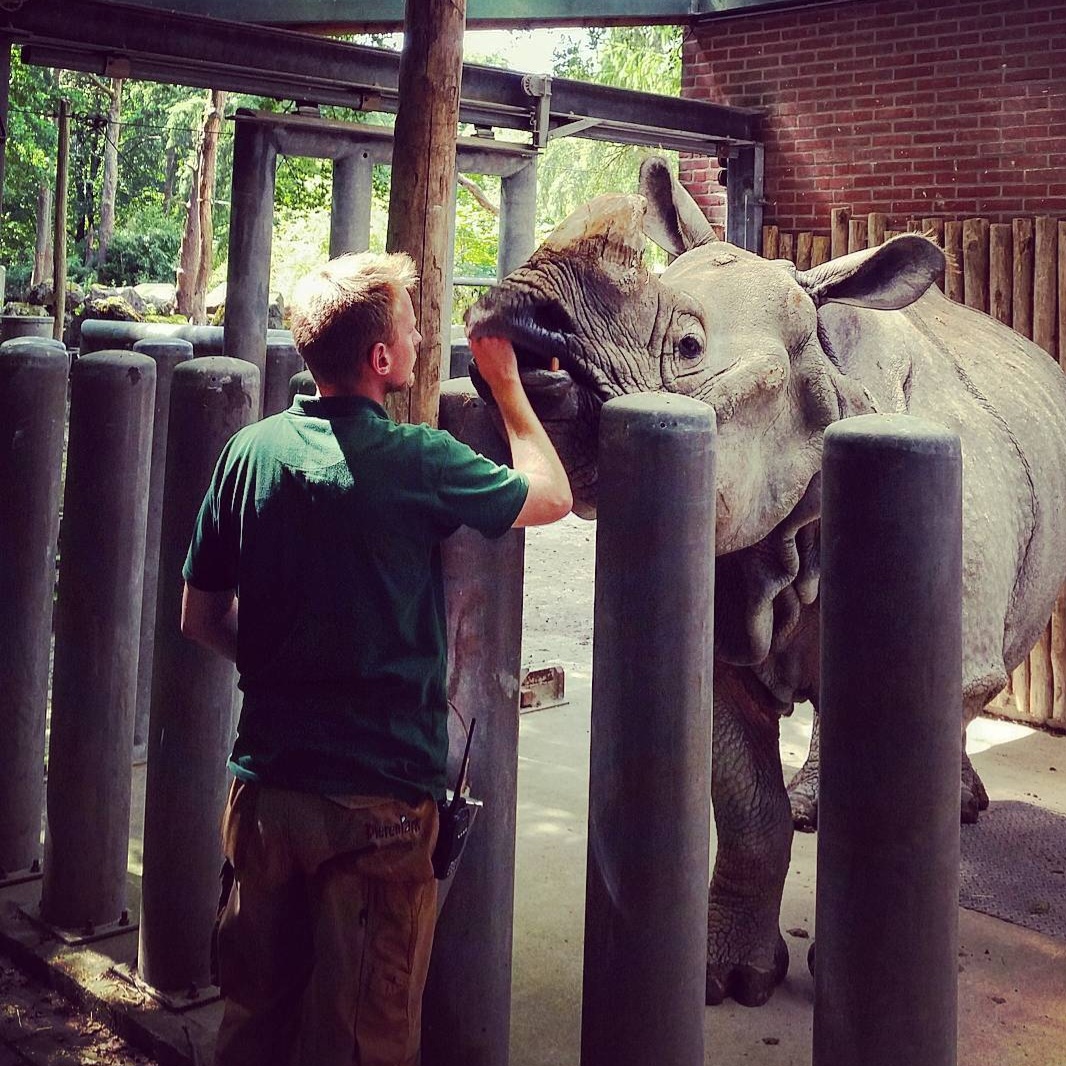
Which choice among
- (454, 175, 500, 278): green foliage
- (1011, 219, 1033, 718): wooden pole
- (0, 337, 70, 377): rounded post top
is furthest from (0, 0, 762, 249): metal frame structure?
(454, 175, 500, 278): green foliage

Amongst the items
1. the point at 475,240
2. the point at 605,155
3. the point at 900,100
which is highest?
the point at 605,155

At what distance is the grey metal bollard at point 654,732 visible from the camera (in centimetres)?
278

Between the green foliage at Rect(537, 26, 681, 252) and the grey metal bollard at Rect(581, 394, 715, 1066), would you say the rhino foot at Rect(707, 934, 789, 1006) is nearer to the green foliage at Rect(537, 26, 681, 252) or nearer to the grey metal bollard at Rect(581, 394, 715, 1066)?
the grey metal bollard at Rect(581, 394, 715, 1066)

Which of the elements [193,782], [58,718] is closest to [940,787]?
[193,782]

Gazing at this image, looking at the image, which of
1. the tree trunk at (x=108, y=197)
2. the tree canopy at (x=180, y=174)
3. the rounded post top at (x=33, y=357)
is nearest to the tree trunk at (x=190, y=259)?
the tree canopy at (x=180, y=174)

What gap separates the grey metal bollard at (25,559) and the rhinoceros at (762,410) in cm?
198

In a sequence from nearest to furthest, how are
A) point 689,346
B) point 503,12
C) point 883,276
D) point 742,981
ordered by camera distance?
point 689,346 → point 883,276 → point 742,981 → point 503,12

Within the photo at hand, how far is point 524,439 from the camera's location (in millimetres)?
2969

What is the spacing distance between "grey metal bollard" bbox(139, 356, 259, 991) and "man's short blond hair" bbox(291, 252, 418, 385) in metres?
1.15

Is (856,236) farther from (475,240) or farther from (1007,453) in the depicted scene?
(475,240)

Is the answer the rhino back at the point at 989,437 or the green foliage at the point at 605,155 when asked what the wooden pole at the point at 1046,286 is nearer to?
the rhino back at the point at 989,437

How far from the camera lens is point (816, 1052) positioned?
264 cm

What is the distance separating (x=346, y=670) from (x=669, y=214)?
2.41 metres

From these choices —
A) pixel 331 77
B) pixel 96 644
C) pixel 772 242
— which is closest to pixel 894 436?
pixel 96 644
